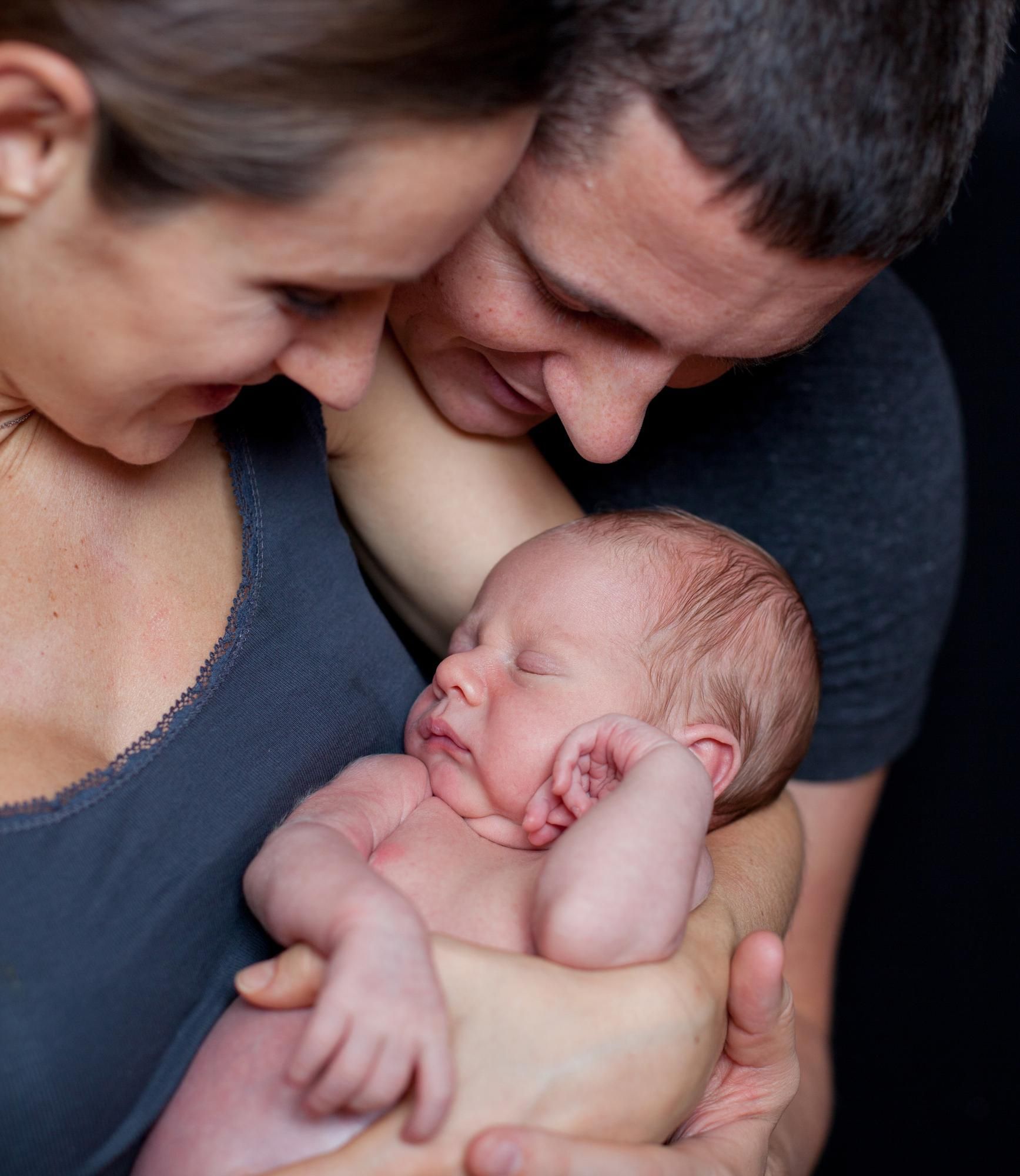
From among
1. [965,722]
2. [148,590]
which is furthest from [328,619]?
[965,722]

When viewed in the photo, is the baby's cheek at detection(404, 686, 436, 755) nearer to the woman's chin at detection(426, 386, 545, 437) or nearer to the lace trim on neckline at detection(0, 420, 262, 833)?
the lace trim on neckline at detection(0, 420, 262, 833)

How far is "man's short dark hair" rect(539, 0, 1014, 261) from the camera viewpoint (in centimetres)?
113

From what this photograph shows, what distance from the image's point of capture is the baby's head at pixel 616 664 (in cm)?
141

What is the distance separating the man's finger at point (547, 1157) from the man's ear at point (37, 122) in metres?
0.85

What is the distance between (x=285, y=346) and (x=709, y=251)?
1.36ft

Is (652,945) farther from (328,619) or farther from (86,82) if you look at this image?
(86,82)

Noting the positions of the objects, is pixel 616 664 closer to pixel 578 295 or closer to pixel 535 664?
pixel 535 664

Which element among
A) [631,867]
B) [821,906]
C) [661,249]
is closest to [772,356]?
[661,249]

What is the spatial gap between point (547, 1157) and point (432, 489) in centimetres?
90

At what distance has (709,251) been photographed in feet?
4.06

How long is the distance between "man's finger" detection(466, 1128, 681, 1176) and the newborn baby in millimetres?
52

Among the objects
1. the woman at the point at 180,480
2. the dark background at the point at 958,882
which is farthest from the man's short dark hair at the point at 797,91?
the dark background at the point at 958,882

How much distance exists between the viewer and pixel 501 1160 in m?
1.08

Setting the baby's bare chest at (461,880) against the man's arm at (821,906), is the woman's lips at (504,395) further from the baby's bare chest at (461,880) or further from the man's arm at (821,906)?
the man's arm at (821,906)
